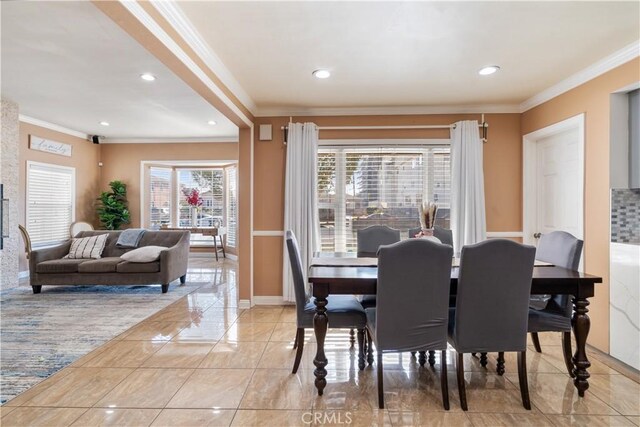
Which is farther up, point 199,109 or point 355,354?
point 199,109

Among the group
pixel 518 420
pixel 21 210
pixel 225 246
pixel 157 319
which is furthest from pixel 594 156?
pixel 21 210

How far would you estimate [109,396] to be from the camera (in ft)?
7.15

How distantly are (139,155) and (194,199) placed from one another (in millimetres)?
1482

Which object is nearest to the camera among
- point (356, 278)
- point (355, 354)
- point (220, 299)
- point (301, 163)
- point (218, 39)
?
point (356, 278)

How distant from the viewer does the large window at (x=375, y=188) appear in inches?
167

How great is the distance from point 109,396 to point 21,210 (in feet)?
16.5

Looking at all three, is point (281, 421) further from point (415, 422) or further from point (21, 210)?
point (21, 210)

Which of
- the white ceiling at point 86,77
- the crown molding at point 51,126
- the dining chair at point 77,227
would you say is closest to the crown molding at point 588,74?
the white ceiling at point 86,77

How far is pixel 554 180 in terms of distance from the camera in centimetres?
368

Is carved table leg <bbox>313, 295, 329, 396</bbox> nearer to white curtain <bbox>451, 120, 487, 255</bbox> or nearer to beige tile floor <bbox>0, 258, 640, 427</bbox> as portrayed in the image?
beige tile floor <bbox>0, 258, 640, 427</bbox>

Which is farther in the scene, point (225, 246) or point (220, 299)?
point (225, 246)

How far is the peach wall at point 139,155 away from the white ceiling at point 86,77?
26.3 inches

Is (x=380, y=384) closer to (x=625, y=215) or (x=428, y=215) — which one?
(x=428, y=215)

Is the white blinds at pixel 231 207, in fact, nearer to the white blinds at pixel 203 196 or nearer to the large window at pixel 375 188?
the white blinds at pixel 203 196
